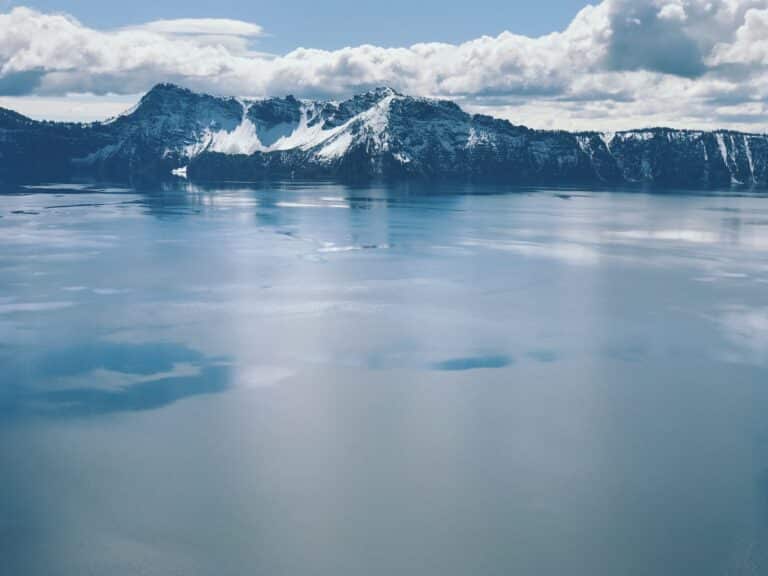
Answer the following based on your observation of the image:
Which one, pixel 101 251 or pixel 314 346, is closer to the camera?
pixel 314 346

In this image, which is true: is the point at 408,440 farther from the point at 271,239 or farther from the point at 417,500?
the point at 271,239

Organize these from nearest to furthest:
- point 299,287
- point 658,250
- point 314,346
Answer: point 314,346
point 299,287
point 658,250

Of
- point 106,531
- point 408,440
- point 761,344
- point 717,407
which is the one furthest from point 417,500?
point 761,344

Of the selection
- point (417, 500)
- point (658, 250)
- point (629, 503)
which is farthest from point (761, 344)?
point (658, 250)

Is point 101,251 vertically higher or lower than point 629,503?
higher

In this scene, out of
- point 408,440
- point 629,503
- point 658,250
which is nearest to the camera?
point 629,503

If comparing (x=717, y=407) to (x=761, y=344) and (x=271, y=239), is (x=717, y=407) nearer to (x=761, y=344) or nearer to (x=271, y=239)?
(x=761, y=344)
